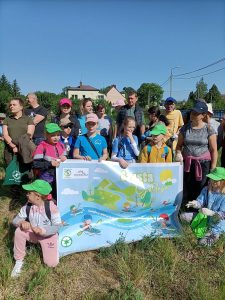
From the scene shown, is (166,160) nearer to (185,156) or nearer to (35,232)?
(185,156)

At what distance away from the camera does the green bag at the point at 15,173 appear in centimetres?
529

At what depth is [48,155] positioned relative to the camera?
14.5 feet

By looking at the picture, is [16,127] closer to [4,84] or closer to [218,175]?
[218,175]

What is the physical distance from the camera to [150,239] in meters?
3.98

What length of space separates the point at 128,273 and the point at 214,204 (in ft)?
5.03

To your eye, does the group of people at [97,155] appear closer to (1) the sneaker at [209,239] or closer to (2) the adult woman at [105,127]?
(1) the sneaker at [209,239]

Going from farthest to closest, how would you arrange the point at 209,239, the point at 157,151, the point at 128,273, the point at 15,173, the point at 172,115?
1. the point at 172,115
2. the point at 15,173
3. the point at 157,151
4. the point at 209,239
5. the point at 128,273

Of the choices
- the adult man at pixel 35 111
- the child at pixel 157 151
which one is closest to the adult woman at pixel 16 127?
the adult man at pixel 35 111

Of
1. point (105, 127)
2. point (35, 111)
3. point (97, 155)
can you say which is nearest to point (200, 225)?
point (97, 155)

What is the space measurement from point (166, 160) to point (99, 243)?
156 cm

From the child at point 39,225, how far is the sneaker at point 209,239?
5.97 feet

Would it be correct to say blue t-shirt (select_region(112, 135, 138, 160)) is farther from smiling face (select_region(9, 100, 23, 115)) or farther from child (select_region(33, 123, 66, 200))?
smiling face (select_region(9, 100, 23, 115))

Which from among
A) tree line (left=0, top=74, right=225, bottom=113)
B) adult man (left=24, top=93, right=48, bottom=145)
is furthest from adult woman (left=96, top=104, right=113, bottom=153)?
tree line (left=0, top=74, right=225, bottom=113)

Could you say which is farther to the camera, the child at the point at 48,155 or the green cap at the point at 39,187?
the child at the point at 48,155
